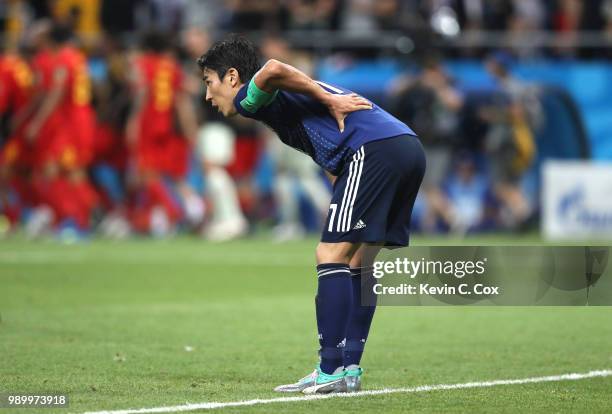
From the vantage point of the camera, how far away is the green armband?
6961 millimetres

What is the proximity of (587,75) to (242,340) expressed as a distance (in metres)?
12.4

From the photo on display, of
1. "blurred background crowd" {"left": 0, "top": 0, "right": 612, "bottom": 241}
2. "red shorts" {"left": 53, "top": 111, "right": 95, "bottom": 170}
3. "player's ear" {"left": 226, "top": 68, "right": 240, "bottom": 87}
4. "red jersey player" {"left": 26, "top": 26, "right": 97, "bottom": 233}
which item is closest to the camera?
"player's ear" {"left": 226, "top": 68, "right": 240, "bottom": 87}

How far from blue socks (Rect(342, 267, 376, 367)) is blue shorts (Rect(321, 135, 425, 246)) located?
1.22 feet

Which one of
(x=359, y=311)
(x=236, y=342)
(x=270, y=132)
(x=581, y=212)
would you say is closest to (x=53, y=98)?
(x=270, y=132)

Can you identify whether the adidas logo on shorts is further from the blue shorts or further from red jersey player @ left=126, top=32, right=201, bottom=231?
red jersey player @ left=126, top=32, right=201, bottom=231

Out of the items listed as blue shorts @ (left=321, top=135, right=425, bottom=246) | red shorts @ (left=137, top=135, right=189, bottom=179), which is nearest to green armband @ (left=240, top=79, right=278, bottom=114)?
blue shorts @ (left=321, top=135, right=425, bottom=246)

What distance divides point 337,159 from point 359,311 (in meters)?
0.91

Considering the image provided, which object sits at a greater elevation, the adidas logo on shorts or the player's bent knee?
the adidas logo on shorts

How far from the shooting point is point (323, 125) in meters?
7.18

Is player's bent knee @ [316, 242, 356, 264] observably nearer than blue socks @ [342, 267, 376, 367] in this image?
Yes

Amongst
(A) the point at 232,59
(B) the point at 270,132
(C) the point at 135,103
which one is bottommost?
(B) the point at 270,132

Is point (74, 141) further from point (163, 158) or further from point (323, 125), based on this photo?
point (323, 125)

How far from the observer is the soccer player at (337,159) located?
23.0ft

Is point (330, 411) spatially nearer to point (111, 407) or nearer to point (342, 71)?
point (111, 407)
